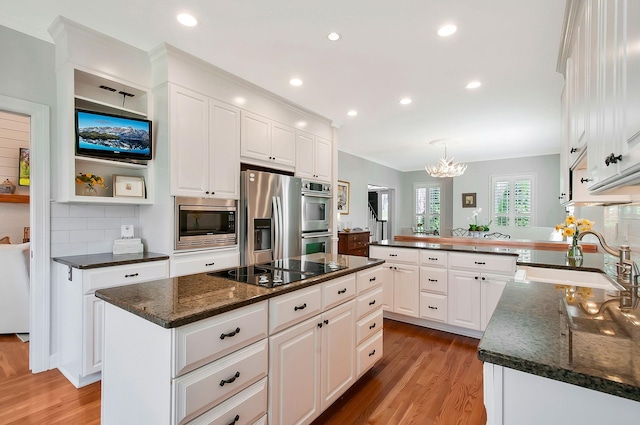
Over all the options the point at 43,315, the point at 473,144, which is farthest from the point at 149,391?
the point at 473,144

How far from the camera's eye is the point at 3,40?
2295mm

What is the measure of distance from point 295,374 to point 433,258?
88.2 inches

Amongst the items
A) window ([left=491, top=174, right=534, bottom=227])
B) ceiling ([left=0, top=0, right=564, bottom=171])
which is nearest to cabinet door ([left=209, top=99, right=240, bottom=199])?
ceiling ([left=0, top=0, right=564, bottom=171])

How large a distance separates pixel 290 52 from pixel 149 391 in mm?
2543

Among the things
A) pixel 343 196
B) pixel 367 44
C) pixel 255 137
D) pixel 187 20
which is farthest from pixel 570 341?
pixel 343 196

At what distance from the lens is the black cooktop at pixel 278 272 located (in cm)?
168

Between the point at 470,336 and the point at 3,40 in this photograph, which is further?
the point at 470,336

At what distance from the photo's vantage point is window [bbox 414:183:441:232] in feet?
29.2

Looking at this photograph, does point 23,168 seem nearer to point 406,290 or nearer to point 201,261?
point 201,261

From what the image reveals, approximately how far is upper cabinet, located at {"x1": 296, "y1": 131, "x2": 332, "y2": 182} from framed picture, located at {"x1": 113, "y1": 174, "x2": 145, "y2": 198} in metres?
1.79

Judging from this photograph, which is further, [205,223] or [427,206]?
[427,206]

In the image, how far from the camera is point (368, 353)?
230 centimetres

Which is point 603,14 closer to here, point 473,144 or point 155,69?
point 155,69

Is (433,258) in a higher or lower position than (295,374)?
higher
